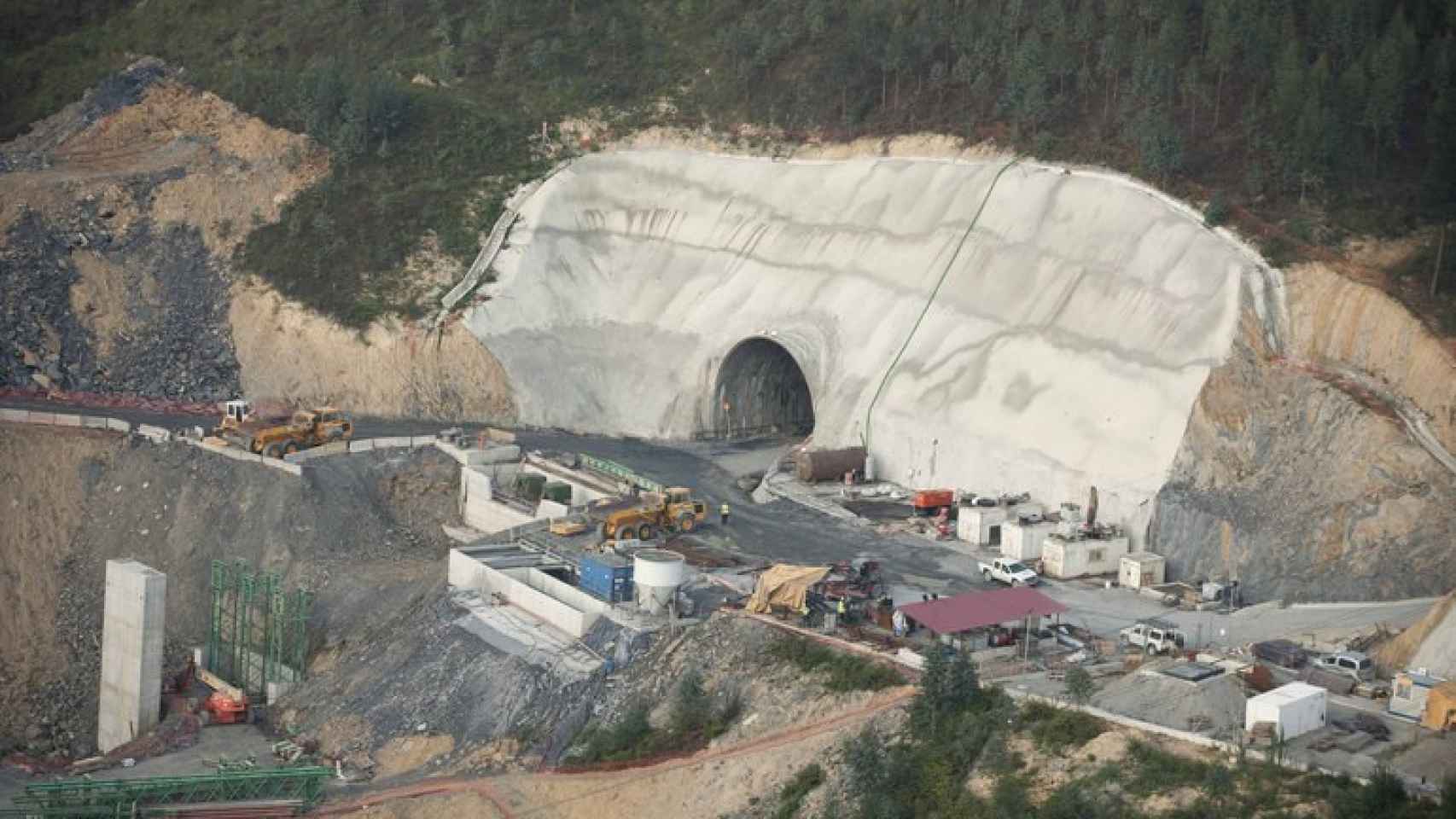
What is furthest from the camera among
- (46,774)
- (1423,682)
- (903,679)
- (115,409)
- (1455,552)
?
(115,409)

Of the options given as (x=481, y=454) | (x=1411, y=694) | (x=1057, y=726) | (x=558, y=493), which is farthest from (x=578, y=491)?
(x=1411, y=694)

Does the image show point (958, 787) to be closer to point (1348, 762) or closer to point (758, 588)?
point (1348, 762)

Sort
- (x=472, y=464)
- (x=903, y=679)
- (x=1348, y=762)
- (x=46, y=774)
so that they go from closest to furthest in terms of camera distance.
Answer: (x=1348, y=762) → (x=903, y=679) → (x=46, y=774) → (x=472, y=464)

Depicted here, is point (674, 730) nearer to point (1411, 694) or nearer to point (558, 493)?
point (1411, 694)

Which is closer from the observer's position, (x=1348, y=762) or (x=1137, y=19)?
(x=1348, y=762)

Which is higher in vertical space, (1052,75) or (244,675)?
(1052,75)

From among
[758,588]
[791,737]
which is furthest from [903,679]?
[758,588]
